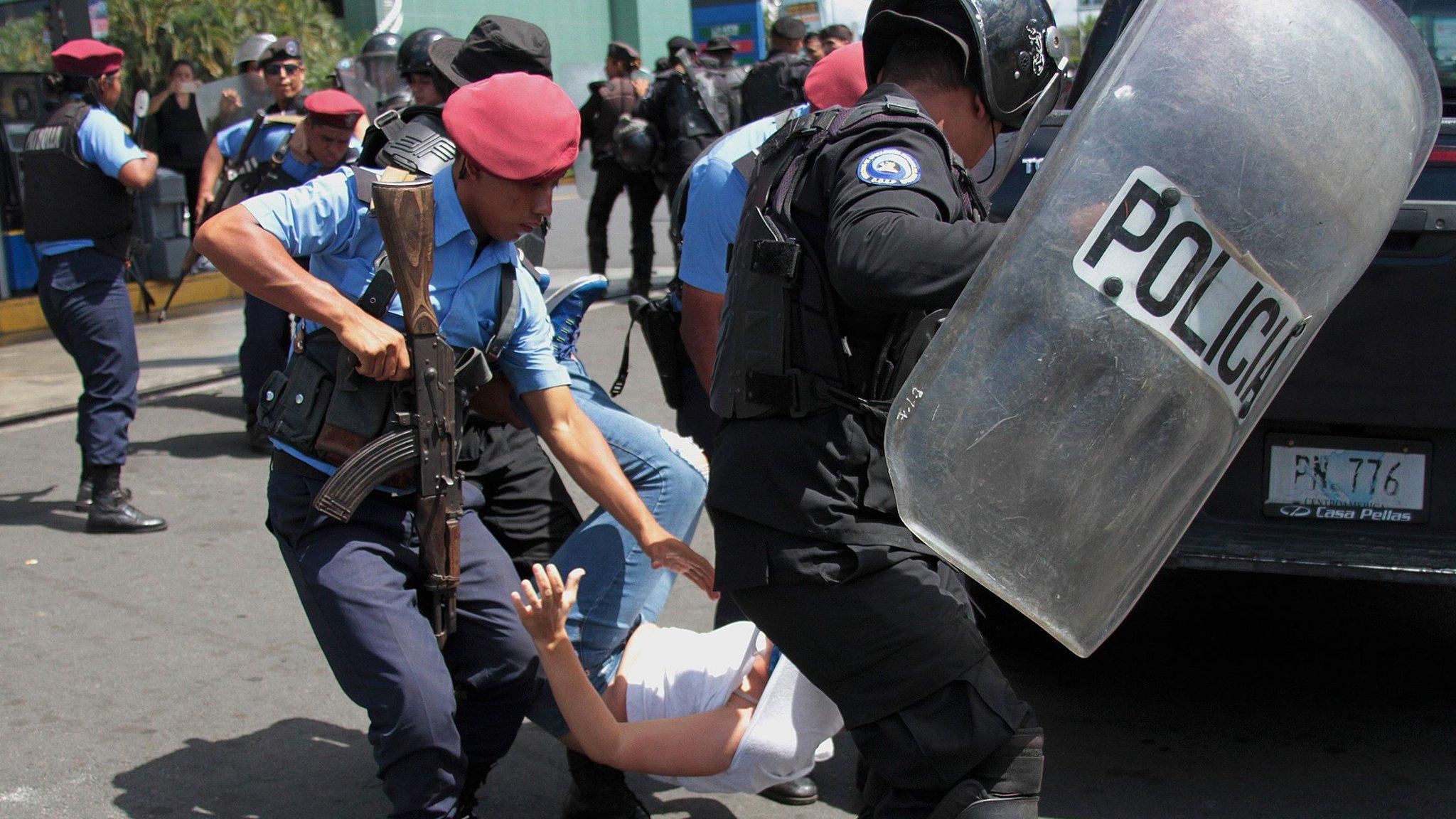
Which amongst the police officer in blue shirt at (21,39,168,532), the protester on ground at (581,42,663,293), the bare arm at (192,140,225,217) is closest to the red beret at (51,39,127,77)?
the police officer in blue shirt at (21,39,168,532)

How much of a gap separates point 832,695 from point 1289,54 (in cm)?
117

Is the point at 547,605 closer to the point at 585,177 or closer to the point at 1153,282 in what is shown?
the point at 1153,282

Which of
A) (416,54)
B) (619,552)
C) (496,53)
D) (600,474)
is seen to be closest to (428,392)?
(600,474)

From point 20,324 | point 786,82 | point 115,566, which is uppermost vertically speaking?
point 786,82

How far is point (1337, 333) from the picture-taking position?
125 inches

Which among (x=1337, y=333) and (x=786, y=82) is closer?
(x=1337, y=333)

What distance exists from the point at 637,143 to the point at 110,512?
16.0 feet

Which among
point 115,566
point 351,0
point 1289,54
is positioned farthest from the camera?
point 351,0

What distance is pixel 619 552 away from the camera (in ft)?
10.5

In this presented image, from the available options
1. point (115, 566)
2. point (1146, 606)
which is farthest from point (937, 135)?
point (115, 566)

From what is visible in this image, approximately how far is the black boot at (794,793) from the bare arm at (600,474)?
684 mm

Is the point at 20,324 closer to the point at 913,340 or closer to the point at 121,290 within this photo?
the point at 121,290

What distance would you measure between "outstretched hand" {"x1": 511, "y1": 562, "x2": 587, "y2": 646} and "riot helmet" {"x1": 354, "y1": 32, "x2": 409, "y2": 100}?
19.4 ft

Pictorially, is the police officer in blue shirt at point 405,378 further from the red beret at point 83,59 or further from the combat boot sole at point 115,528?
the red beret at point 83,59
